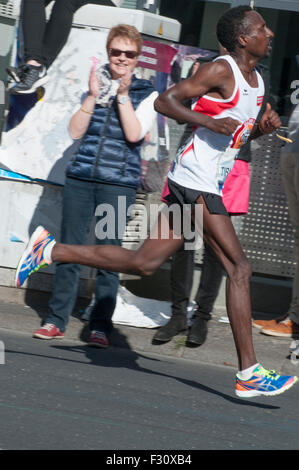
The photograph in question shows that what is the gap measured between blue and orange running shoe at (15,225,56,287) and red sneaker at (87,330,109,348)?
3.25ft

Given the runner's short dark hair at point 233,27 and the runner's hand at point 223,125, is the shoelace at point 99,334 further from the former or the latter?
the runner's short dark hair at point 233,27

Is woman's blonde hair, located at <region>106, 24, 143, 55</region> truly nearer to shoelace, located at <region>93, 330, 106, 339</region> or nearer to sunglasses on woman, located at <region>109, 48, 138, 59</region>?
sunglasses on woman, located at <region>109, 48, 138, 59</region>

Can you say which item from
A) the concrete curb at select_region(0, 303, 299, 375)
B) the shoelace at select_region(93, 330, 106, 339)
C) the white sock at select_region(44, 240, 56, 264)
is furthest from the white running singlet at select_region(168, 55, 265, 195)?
the concrete curb at select_region(0, 303, 299, 375)

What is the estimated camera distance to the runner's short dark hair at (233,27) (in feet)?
18.4

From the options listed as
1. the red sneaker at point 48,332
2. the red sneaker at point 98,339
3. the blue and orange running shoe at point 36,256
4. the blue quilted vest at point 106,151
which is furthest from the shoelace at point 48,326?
the blue quilted vest at point 106,151

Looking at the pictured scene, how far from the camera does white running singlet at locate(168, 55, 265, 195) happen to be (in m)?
5.55

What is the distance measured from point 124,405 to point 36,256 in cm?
116

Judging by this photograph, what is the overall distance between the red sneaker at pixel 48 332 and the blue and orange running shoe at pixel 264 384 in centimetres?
185

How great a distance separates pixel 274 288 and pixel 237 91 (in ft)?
10.3

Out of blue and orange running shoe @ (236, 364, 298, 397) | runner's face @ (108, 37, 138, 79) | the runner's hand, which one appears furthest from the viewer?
runner's face @ (108, 37, 138, 79)

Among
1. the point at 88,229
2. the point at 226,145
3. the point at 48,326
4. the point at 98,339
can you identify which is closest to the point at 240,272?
the point at 226,145

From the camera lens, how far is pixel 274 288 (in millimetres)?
8352

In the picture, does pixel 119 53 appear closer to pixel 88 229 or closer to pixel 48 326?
pixel 88 229
